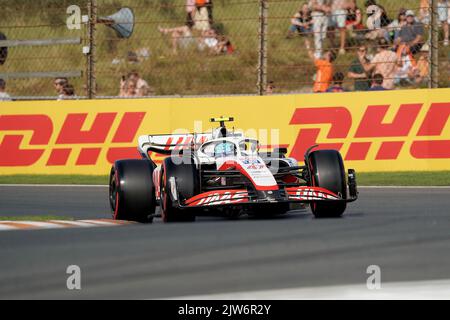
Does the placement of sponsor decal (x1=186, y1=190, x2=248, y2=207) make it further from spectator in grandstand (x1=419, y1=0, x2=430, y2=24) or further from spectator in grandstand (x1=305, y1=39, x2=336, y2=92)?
spectator in grandstand (x1=419, y1=0, x2=430, y2=24)

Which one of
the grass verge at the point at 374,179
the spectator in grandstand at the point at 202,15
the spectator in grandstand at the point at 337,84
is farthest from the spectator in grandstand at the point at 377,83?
the spectator in grandstand at the point at 202,15

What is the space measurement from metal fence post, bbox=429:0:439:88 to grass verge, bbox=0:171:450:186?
1659 mm

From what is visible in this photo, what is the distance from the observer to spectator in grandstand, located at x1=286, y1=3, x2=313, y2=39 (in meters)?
17.6

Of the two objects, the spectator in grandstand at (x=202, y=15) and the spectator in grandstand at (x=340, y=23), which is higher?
the spectator in grandstand at (x=202, y=15)

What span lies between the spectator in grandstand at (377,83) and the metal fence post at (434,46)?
881 mm

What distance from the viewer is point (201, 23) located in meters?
17.9

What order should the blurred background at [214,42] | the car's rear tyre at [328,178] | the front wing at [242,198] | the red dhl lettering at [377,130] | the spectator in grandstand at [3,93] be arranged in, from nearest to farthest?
the front wing at [242,198], the car's rear tyre at [328,178], the red dhl lettering at [377,130], the blurred background at [214,42], the spectator in grandstand at [3,93]

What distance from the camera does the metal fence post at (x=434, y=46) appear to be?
1611 cm

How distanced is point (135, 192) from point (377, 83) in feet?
24.9

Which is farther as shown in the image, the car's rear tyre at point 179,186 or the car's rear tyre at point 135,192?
the car's rear tyre at point 135,192

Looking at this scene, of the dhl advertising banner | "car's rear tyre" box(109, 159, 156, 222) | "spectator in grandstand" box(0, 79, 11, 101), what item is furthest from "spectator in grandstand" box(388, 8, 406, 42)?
"car's rear tyre" box(109, 159, 156, 222)

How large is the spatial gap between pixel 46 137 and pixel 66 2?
2.77m

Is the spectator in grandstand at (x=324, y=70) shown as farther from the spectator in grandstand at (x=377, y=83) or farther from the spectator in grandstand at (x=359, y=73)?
the spectator in grandstand at (x=377, y=83)
